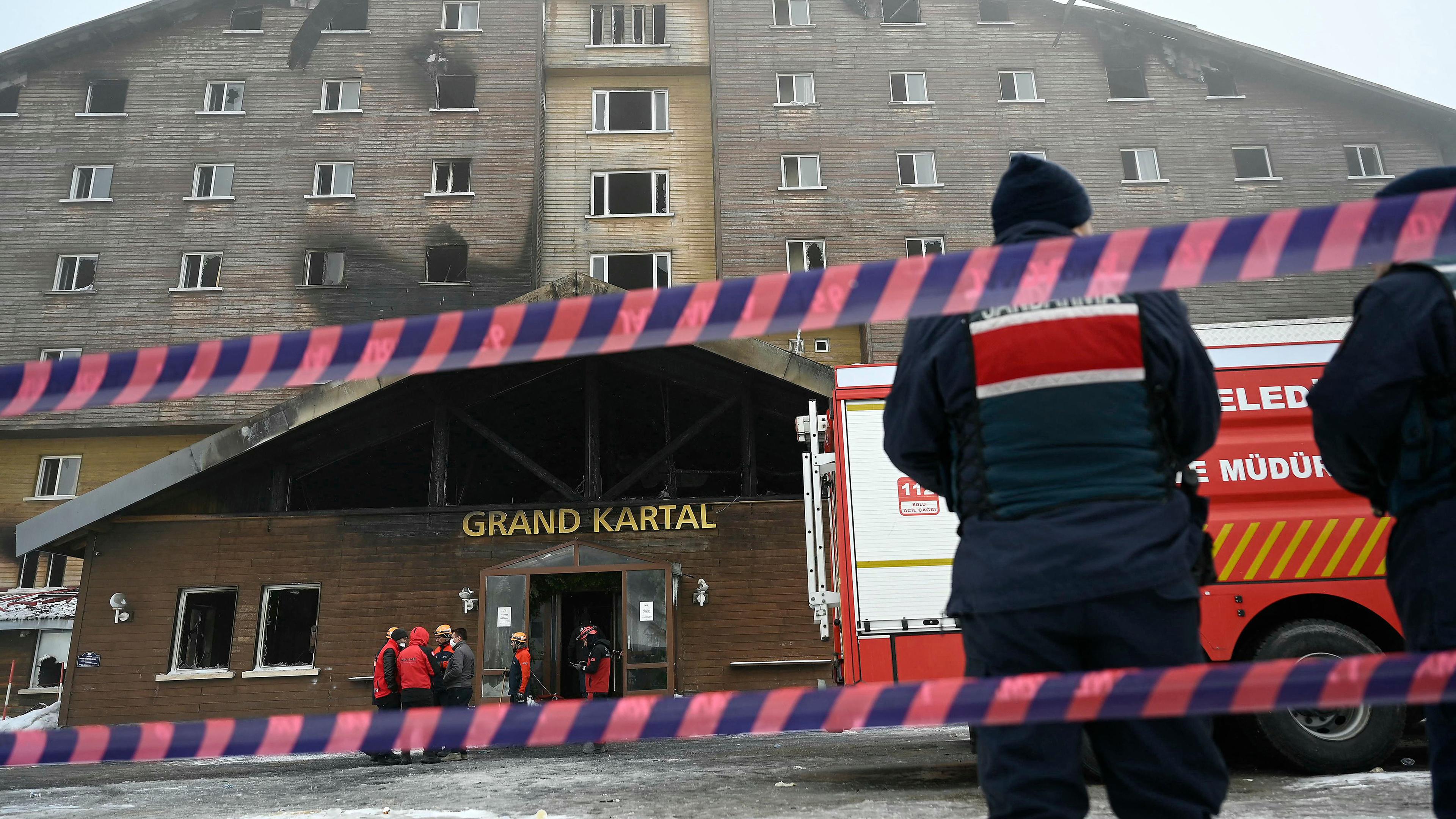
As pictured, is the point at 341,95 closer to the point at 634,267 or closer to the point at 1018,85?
the point at 634,267

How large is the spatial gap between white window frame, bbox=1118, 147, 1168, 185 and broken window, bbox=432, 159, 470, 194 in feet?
63.7

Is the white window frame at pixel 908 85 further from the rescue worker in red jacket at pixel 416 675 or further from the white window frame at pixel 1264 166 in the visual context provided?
the rescue worker in red jacket at pixel 416 675

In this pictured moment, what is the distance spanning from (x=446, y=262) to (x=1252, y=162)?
951 inches

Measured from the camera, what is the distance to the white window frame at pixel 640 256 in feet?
90.7

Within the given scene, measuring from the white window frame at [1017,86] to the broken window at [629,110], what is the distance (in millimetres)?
10202

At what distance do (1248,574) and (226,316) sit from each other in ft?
89.0

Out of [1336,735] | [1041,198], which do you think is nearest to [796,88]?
[1336,735]

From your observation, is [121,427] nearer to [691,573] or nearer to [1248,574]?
[691,573]

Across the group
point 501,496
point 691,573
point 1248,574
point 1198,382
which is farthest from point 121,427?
point 1198,382

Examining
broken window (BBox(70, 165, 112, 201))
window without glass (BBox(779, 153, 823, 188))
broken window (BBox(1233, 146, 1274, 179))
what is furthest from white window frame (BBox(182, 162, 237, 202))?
broken window (BBox(1233, 146, 1274, 179))

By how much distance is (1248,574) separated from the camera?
7.08 meters

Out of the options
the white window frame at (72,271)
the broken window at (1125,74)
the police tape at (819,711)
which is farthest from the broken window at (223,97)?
the police tape at (819,711)

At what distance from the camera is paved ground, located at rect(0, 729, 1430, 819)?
19.7 ft

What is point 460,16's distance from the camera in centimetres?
2961
